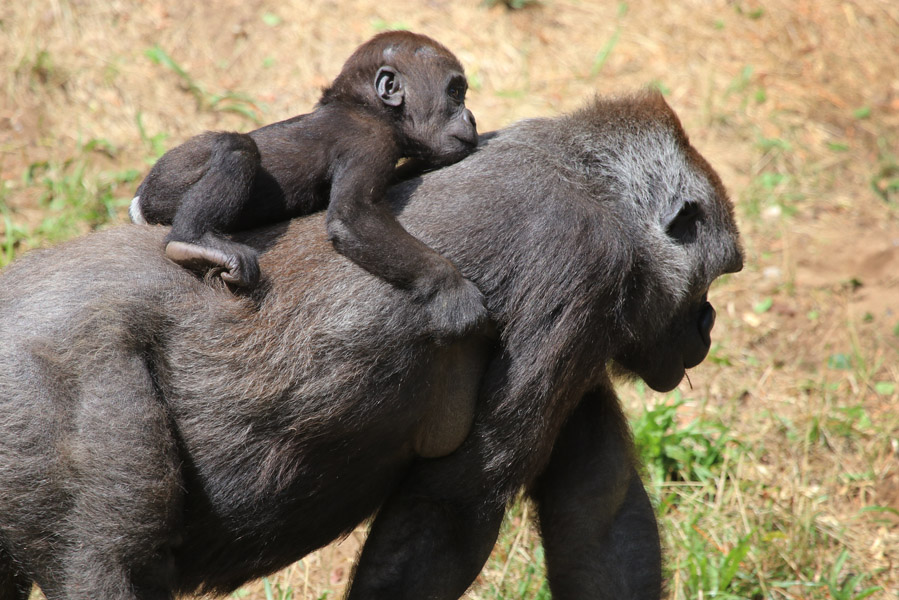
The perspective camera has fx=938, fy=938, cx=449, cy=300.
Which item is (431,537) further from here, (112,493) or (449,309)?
(112,493)

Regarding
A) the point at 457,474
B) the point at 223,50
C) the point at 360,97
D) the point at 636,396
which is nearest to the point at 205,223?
the point at 360,97

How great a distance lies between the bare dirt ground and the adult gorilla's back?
4.67 feet

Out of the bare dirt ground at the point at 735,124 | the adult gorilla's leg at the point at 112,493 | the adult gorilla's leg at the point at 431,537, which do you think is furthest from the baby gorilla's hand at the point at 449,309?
the bare dirt ground at the point at 735,124

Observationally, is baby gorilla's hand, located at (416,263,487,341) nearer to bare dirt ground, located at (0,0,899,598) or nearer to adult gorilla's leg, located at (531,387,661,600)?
adult gorilla's leg, located at (531,387,661,600)

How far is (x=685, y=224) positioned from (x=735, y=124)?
525 cm

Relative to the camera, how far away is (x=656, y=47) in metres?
9.55

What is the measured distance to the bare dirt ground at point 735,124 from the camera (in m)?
5.64

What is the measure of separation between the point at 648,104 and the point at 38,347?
2722mm

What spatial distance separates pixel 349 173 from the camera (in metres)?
3.54

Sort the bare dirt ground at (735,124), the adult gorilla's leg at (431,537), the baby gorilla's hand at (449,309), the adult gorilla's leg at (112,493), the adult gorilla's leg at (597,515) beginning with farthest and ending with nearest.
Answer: the bare dirt ground at (735,124) < the adult gorilla's leg at (597,515) < the adult gorilla's leg at (431,537) < the baby gorilla's hand at (449,309) < the adult gorilla's leg at (112,493)

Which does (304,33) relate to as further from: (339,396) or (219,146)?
(339,396)

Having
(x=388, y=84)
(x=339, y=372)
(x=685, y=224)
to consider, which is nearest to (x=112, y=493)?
(x=339, y=372)

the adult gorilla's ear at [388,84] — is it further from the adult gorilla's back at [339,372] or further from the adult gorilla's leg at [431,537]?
the adult gorilla's leg at [431,537]

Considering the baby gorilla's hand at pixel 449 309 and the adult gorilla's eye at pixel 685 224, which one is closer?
the baby gorilla's hand at pixel 449 309
